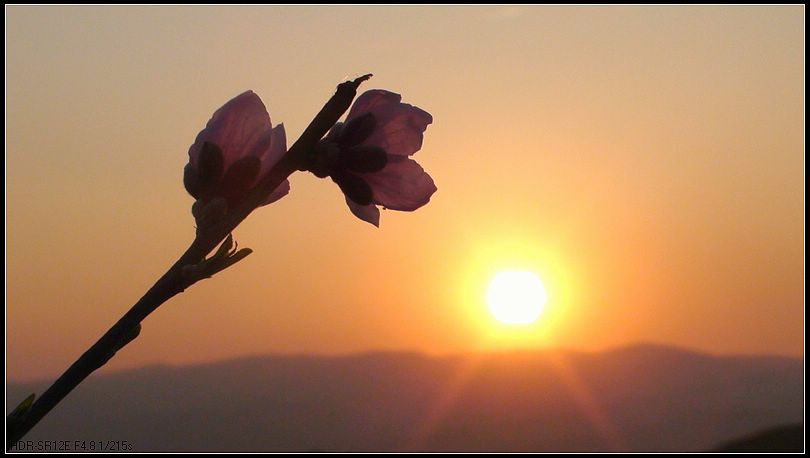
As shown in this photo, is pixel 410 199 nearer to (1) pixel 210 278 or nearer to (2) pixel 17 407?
(1) pixel 210 278

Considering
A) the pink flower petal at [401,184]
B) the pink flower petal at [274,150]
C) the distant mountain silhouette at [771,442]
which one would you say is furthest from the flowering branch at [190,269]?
the distant mountain silhouette at [771,442]

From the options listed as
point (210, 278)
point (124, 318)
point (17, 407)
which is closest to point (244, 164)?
point (210, 278)

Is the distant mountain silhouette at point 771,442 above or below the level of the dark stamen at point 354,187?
above

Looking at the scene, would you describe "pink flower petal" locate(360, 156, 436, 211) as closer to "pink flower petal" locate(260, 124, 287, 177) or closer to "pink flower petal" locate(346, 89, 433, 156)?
"pink flower petal" locate(346, 89, 433, 156)

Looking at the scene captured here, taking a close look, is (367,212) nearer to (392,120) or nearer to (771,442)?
(392,120)

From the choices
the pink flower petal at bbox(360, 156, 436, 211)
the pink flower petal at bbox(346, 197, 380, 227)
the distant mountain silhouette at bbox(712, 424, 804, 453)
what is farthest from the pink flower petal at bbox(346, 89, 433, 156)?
the distant mountain silhouette at bbox(712, 424, 804, 453)

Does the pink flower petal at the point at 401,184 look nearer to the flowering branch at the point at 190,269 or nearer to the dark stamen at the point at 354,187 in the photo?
the dark stamen at the point at 354,187

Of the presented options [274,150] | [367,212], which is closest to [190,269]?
[274,150]
